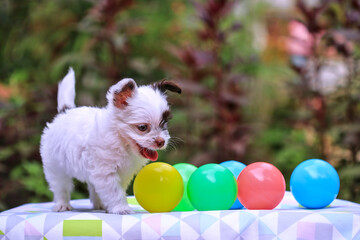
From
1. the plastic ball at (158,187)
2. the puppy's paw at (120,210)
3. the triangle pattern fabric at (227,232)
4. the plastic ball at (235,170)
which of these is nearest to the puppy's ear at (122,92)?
the plastic ball at (158,187)


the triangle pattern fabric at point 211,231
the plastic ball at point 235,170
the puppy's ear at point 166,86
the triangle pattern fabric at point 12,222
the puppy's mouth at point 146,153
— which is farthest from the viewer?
the plastic ball at point 235,170

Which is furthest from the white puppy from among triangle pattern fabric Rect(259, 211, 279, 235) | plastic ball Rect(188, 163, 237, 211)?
triangle pattern fabric Rect(259, 211, 279, 235)

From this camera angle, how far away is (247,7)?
6.72 m

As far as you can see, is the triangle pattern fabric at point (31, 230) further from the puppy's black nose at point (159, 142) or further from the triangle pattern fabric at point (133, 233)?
the puppy's black nose at point (159, 142)

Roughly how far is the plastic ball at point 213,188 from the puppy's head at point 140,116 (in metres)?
0.27

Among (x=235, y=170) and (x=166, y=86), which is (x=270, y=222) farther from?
(x=166, y=86)

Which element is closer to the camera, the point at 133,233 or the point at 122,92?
the point at 133,233

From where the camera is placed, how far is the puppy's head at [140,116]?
6.46 ft

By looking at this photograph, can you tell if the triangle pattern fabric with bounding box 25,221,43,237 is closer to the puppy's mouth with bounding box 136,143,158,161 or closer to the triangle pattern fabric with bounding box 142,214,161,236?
the triangle pattern fabric with bounding box 142,214,161,236

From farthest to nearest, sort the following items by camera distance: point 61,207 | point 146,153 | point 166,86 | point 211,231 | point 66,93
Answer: point 66,93 → point 61,207 → point 166,86 → point 146,153 → point 211,231

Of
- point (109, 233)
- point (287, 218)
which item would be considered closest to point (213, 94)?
point (287, 218)

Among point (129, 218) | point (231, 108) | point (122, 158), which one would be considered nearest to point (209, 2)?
point (231, 108)

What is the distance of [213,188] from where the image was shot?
2.07 metres

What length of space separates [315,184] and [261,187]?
278mm
